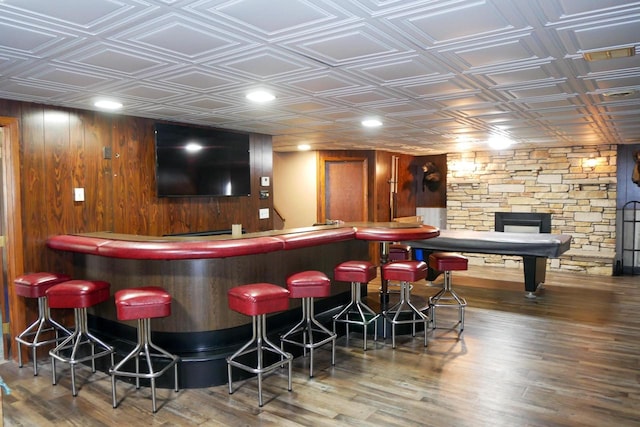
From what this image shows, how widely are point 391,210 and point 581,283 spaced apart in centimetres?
365

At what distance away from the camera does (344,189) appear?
891cm

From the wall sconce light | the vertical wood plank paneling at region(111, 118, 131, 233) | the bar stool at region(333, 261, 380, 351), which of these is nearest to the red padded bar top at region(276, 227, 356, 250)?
the bar stool at region(333, 261, 380, 351)

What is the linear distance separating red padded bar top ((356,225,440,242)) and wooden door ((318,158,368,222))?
422 cm

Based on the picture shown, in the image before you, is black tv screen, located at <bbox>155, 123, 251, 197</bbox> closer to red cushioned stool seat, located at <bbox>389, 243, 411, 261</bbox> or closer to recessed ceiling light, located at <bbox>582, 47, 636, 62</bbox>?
red cushioned stool seat, located at <bbox>389, 243, 411, 261</bbox>

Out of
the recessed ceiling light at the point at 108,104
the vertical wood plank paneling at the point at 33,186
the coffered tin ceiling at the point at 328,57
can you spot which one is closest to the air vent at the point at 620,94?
the coffered tin ceiling at the point at 328,57

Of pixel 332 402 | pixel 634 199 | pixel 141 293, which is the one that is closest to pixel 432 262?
pixel 332 402

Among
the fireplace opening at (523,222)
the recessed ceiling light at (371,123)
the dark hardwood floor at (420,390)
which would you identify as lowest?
the dark hardwood floor at (420,390)

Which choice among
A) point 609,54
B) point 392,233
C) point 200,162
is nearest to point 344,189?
point 200,162

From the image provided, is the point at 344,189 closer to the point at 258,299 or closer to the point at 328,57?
the point at 258,299

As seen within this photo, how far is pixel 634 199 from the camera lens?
8.06 meters

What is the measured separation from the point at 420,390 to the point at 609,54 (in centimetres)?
254

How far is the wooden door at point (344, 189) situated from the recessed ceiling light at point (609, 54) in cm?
607

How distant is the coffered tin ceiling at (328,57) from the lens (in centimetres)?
210

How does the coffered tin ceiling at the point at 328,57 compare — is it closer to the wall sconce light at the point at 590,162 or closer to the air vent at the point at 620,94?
the air vent at the point at 620,94
